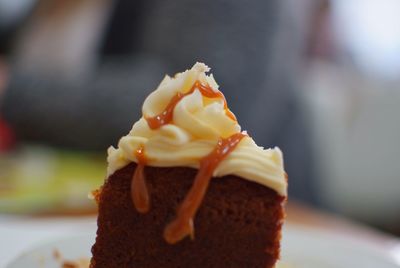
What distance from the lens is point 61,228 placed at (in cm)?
107

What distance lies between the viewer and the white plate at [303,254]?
71 cm

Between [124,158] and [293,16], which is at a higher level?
[293,16]

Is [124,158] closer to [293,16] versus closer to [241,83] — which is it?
[241,83]

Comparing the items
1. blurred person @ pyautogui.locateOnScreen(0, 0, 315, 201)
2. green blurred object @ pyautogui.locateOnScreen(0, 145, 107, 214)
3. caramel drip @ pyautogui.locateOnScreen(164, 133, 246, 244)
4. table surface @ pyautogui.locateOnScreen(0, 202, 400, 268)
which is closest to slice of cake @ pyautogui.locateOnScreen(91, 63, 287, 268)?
caramel drip @ pyautogui.locateOnScreen(164, 133, 246, 244)

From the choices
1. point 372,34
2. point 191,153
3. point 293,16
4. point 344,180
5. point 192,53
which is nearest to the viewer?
A: point 191,153

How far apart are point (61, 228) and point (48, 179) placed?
0.42 meters

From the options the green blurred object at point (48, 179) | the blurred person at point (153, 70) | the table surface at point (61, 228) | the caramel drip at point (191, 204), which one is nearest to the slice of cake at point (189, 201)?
the caramel drip at point (191, 204)

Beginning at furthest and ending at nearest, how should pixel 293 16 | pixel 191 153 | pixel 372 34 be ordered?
1. pixel 372 34
2. pixel 293 16
3. pixel 191 153

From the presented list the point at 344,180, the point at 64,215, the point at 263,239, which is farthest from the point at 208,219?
the point at 344,180

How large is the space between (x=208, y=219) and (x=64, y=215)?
0.67m

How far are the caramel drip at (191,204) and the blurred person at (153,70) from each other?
120 centimetres

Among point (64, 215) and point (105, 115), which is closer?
point (64, 215)

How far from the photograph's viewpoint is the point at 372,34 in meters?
3.56

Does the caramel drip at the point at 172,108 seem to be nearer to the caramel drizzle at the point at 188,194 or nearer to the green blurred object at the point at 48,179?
the caramel drizzle at the point at 188,194
